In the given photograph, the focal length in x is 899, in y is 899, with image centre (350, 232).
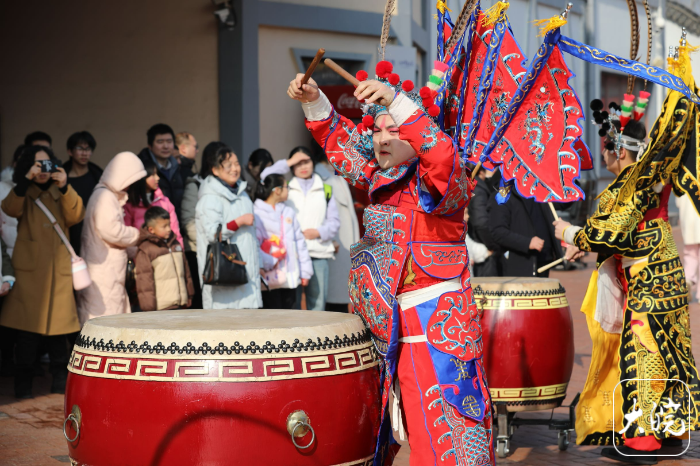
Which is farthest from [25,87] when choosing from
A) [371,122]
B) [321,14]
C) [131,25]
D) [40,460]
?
[371,122]

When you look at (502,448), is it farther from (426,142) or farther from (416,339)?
(426,142)

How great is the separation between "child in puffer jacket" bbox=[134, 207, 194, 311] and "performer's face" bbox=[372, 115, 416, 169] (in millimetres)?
3353

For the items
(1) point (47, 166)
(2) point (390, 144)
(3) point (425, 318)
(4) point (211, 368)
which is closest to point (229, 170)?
(1) point (47, 166)

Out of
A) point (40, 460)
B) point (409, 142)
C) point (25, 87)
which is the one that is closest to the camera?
point (409, 142)

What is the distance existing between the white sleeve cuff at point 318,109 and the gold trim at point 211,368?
89 cm

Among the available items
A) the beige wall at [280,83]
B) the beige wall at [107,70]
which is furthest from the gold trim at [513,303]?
the beige wall at [107,70]

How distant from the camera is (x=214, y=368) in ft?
8.45

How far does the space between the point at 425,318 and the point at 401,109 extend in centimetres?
69

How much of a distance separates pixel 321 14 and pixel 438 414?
27.6 ft

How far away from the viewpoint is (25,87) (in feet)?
32.9

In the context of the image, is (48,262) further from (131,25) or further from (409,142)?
(131,25)

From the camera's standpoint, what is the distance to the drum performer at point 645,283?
452cm

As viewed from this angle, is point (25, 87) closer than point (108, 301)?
No

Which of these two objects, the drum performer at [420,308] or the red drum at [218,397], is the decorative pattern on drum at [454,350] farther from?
the red drum at [218,397]
